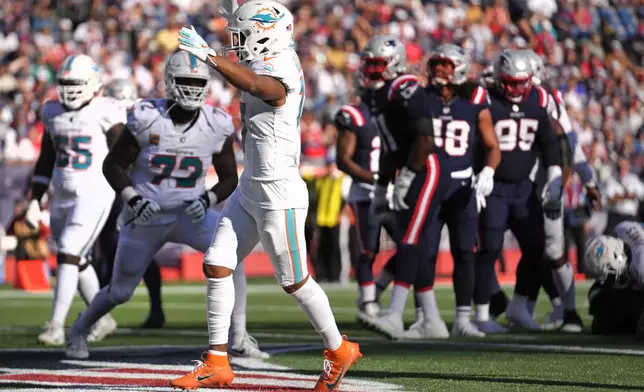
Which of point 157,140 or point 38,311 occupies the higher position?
point 157,140

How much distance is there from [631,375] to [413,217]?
2.70 metres

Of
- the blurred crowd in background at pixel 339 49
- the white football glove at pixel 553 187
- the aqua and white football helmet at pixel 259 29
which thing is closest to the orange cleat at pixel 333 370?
the aqua and white football helmet at pixel 259 29

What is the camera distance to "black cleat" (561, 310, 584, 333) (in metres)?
9.31

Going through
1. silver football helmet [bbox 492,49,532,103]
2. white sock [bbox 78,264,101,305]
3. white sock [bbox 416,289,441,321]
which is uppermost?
silver football helmet [bbox 492,49,532,103]

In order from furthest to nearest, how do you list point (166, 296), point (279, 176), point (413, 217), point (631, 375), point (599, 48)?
point (599, 48) → point (166, 296) → point (413, 217) → point (631, 375) → point (279, 176)

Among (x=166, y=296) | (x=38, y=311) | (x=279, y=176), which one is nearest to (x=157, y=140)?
(x=279, y=176)

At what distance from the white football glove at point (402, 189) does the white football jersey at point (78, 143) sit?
196 centimetres

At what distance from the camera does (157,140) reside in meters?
7.54

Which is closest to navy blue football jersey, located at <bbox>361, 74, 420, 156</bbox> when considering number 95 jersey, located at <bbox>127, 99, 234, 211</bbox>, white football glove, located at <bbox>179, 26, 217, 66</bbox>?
number 95 jersey, located at <bbox>127, 99, 234, 211</bbox>

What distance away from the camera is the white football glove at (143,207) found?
7254mm

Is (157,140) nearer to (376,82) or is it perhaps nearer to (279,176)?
(279,176)

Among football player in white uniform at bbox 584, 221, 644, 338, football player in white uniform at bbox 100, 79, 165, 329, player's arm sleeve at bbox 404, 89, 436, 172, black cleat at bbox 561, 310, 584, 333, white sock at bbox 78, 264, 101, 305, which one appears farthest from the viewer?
football player in white uniform at bbox 100, 79, 165, 329

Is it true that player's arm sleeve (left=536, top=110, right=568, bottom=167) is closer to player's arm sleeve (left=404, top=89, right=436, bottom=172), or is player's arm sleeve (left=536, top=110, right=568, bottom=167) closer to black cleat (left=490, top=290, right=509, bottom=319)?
player's arm sleeve (left=404, top=89, right=436, bottom=172)

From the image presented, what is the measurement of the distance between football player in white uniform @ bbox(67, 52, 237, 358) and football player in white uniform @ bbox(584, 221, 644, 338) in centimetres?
255
